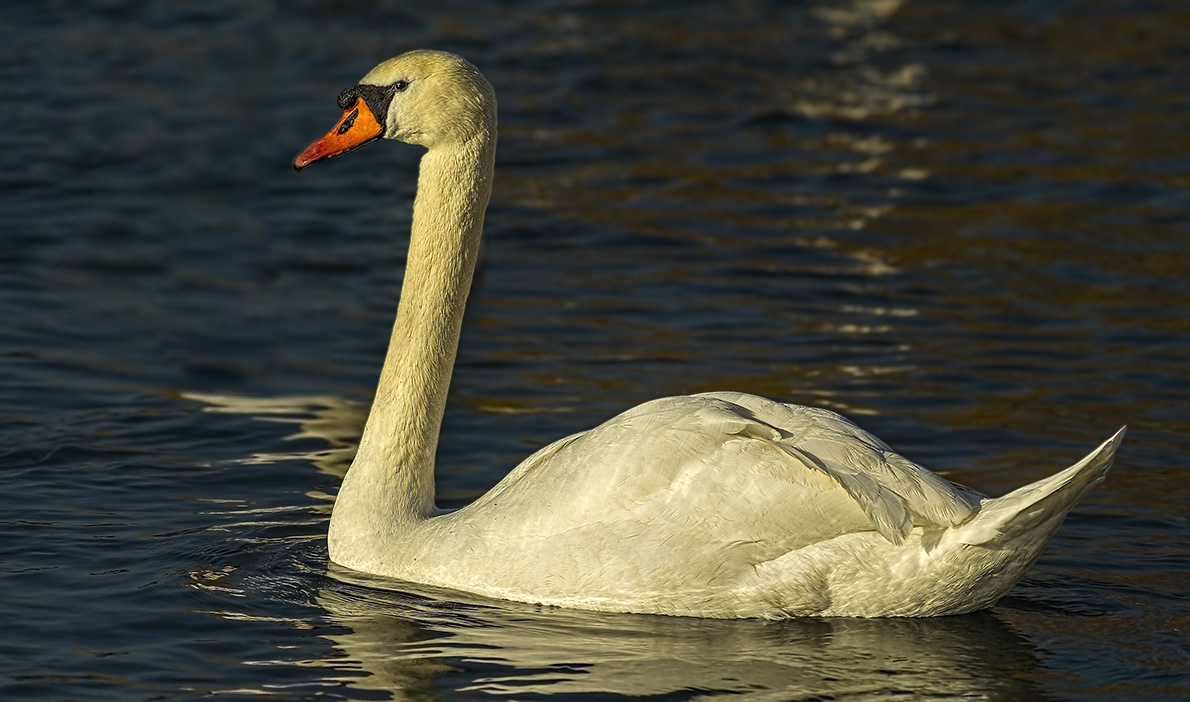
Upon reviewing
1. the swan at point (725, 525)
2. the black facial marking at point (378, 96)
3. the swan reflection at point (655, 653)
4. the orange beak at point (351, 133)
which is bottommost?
the swan reflection at point (655, 653)

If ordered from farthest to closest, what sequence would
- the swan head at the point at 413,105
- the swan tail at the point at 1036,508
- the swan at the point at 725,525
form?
the swan head at the point at 413,105
the swan at the point at 725,525
the swan tail at the point at 1036,508

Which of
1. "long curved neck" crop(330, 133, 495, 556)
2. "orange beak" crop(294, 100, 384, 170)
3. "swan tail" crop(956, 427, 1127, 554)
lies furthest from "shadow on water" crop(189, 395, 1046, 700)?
"orange beak" crop(294, 100, 384, 170)

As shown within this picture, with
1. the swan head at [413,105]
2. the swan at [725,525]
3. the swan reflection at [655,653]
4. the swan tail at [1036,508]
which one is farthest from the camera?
the swan head at [413,105]

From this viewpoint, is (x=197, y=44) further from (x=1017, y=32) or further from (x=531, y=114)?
(x=1017, y=32)

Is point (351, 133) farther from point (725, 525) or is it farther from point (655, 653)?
point (655, 653)

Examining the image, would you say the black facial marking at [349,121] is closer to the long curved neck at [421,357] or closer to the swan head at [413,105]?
the swan head at [413,105]

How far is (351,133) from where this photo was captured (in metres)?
7.95

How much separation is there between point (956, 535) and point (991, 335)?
19.4ft

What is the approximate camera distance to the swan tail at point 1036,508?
6484mm

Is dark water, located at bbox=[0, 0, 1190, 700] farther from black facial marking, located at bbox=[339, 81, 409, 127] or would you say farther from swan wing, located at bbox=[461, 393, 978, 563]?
black facial marking, located at bbox=[339, 81, 409, 127]

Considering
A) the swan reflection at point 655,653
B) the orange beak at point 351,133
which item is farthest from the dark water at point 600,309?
the orange beak at point 351,133

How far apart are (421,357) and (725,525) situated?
1.86 metres

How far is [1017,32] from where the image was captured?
74.9 feet

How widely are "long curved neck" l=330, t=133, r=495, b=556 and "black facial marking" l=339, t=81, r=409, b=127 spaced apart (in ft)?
0.97
